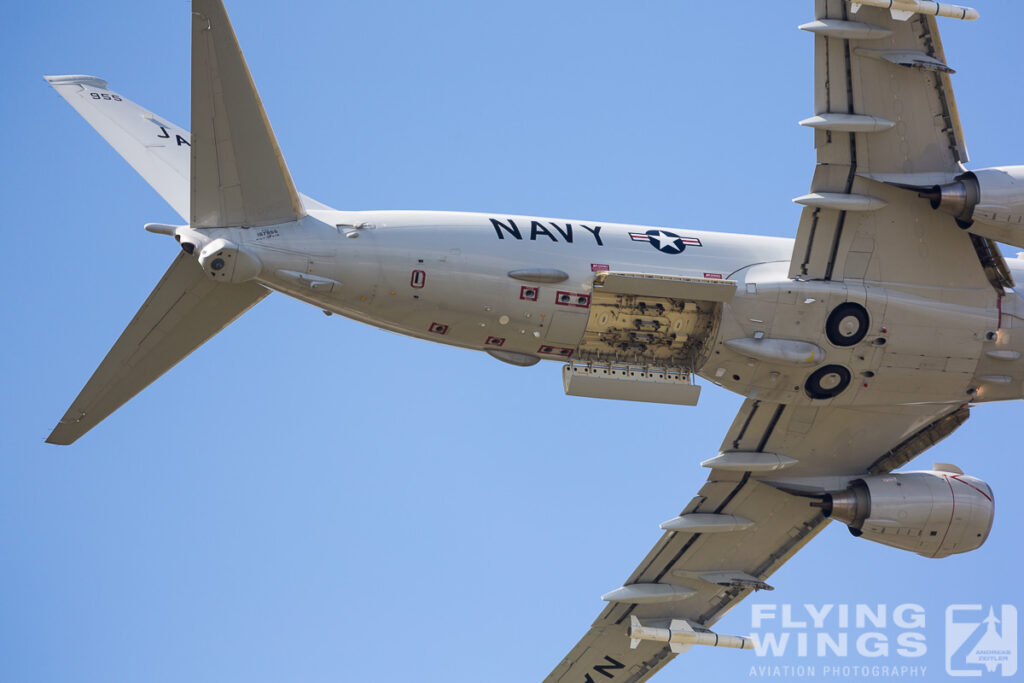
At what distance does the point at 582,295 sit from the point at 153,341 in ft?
28.9

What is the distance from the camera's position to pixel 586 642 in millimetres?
37094

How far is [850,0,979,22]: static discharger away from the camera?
91.8ft

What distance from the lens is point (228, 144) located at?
28.0m

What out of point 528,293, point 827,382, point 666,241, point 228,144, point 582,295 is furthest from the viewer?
point 827,382

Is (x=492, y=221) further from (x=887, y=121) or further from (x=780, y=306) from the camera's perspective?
(x=887, y=121)

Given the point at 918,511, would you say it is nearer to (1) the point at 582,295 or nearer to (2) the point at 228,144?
(1) the point at 582,295

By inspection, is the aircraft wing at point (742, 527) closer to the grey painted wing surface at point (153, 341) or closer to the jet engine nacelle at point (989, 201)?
the jet engine nacelle at point (989, 201)

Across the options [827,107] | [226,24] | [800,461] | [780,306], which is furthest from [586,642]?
[226,24]

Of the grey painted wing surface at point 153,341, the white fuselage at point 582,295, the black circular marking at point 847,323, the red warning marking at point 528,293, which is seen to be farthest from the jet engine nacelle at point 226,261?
the black circular marking at point 847,323

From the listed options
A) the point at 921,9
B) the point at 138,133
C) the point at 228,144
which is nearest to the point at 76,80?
the point at 138,133

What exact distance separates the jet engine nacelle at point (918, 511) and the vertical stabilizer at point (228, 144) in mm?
14538

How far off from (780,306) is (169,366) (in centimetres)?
1275

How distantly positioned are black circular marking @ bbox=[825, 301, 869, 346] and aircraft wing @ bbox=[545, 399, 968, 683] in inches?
102

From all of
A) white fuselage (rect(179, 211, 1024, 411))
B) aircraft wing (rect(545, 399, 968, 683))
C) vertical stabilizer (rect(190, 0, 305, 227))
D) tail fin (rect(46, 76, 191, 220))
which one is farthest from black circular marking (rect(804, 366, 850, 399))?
tail fin (rect(46, 76, 191, 220))
